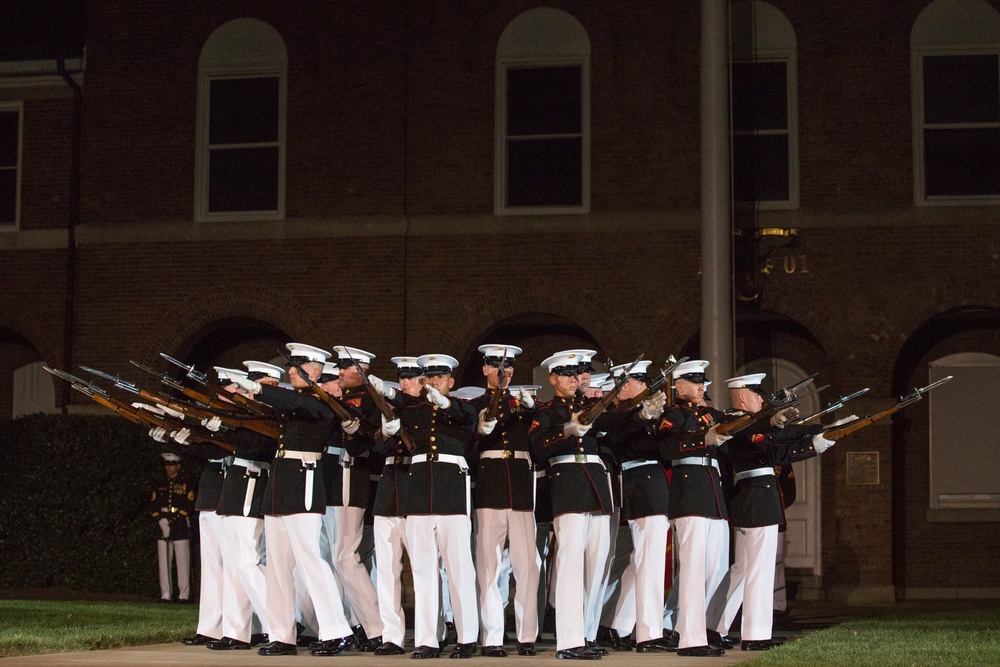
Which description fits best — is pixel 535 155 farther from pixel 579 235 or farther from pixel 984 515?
pixel 984 515

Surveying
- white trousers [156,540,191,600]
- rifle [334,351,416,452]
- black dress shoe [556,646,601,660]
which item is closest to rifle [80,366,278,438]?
rifle [334,351,416,452]

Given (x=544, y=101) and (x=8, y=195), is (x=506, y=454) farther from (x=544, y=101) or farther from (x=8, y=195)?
(x=8, y=195)

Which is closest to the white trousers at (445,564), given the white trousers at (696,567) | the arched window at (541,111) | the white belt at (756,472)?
the white trousers at (696,567)

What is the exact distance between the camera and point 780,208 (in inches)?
747

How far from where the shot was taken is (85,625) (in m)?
13.2

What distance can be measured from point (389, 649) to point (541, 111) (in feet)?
32.7

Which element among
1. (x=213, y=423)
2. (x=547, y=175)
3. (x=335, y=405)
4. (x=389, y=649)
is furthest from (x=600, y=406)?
(x=547, y=175)

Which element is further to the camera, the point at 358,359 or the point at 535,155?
the point at 535,155

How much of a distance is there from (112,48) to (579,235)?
6.78 m

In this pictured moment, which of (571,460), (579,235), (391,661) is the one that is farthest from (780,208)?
(391,661)

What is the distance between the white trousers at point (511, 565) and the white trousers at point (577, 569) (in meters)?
0.29

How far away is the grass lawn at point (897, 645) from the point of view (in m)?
10.1

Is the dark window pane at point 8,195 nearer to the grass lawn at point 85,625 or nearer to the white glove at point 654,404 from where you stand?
the grass lawn at point 85,625

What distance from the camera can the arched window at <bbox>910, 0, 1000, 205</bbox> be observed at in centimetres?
1903
